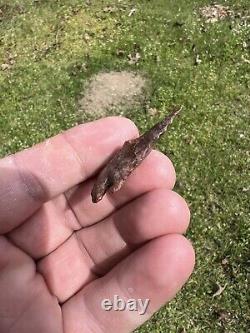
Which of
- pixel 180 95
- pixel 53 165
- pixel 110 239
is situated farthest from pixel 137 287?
pixel 180 95

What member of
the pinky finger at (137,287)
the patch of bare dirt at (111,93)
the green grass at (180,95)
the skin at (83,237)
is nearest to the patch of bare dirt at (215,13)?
the green grass at (180,95)

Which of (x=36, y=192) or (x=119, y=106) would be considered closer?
(x=36, y=192)

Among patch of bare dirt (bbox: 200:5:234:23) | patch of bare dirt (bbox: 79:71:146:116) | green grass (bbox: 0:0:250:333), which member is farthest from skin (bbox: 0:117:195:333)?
patch of bare dirt (bbox: 200:5:234:23)

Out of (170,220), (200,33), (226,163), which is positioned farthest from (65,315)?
(200,33)

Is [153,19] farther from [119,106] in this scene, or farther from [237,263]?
[237,263]

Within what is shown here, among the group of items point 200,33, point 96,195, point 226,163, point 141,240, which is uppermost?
point 96,195
